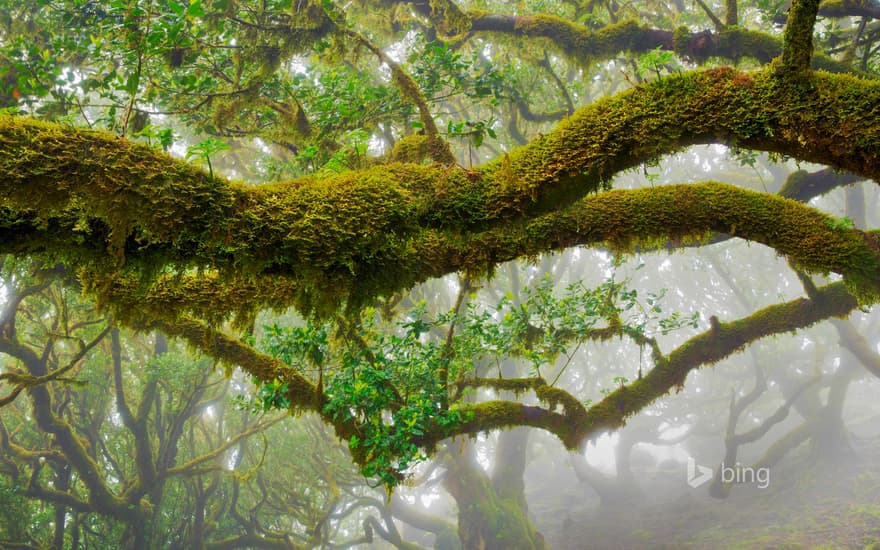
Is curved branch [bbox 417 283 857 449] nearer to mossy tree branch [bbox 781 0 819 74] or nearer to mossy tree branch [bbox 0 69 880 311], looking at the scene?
mossy tree branch [bbox 0 69 880 311]

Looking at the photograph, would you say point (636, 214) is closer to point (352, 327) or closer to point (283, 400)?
point (352, 327)

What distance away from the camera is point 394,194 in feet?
8.96

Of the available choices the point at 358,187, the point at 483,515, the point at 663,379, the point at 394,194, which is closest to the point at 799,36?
the point at 394,194

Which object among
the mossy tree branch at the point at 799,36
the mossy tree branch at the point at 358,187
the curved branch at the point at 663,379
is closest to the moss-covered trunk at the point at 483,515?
the curved branch at the point at 663,379

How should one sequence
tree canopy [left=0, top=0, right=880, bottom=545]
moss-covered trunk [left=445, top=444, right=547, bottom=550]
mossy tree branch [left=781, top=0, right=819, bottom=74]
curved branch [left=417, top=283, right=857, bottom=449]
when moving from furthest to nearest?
moss-covered trunk [left=445, top=444, right=547, bottom=550] → curved branch [left=417, top=283, right=857, bottom=449] → tree canopy [left=0, top=0, right=880, bottom=545] → mossy tree branch [left=781, top=0, right=819, bottom=74]

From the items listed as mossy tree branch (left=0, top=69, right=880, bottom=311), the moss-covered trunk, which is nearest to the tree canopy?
mossy tree branch (left=0, top=69, right=880, bottom=311)

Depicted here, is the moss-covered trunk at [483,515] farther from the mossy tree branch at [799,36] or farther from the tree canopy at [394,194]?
the mossy tree branch at [799,36]

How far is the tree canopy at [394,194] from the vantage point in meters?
2.42

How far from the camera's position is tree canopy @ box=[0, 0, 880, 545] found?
242 cm

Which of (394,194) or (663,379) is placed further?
(663,379)

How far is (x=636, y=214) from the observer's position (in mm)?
3887

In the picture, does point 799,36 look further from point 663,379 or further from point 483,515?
point 483,515

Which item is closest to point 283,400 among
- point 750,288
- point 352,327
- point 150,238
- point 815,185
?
point 352,327

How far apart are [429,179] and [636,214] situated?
187 centimetres
